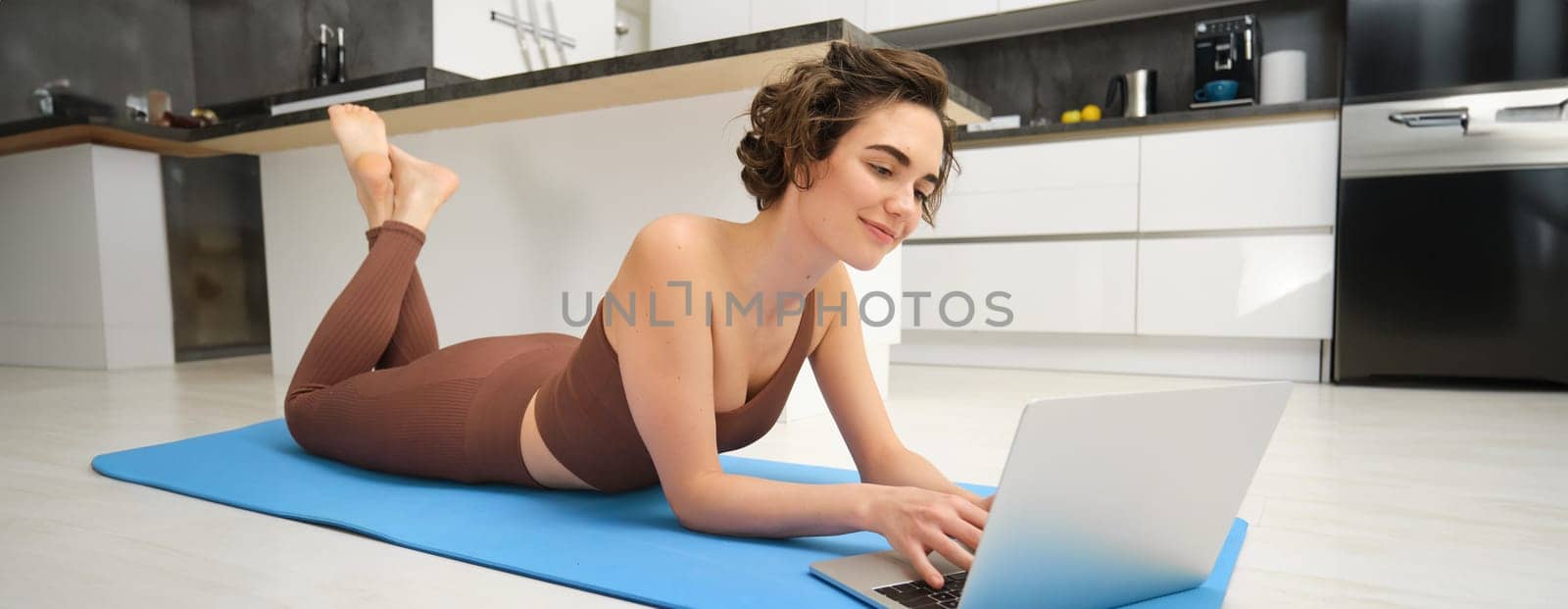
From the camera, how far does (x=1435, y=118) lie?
8.89 feet

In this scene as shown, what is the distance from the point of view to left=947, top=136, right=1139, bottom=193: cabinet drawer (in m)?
3.16

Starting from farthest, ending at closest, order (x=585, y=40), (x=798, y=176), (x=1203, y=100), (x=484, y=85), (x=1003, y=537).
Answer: (x=585, y=40)
(x=1203, y=100)
(x=484, y=85)
(x=798, y=176)
(x=1003, y=537)

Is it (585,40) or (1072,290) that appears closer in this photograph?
(1072,290)

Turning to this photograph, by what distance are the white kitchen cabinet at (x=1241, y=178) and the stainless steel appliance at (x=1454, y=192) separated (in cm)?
8

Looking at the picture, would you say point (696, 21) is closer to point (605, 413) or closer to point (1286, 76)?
point (1286, 76)

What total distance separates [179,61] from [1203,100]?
5149mm

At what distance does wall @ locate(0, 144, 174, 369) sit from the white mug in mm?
4268

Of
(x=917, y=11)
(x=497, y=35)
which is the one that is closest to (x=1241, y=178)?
(x=917, y=11)

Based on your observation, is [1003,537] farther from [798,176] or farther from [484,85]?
[484,85]

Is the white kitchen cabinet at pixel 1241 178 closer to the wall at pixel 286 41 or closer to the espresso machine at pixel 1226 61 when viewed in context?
the espresso machine at pixel 1226 61

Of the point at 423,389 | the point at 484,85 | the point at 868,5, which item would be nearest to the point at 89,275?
the point at 484,85

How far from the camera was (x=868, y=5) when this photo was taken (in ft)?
13.3

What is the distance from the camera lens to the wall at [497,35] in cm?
420

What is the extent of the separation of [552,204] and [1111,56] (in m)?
2.60
